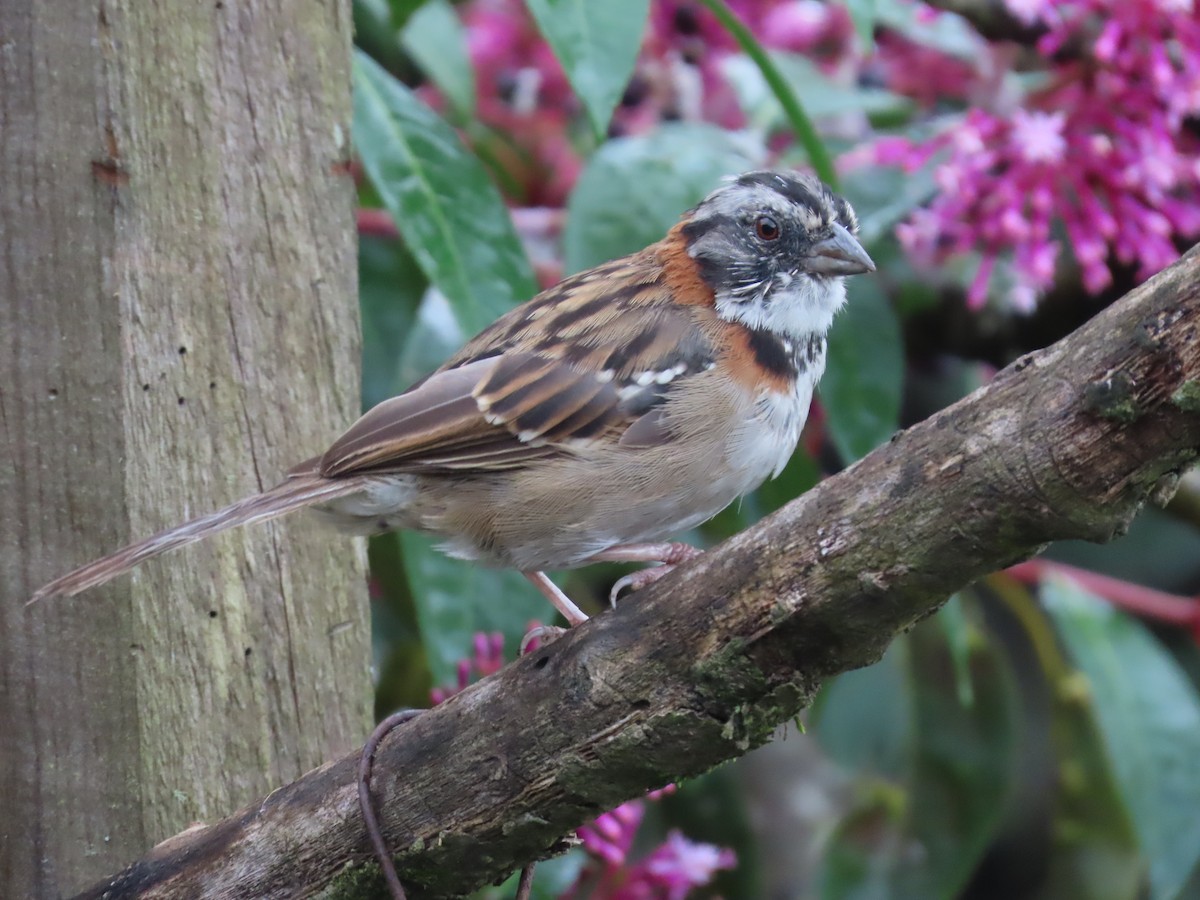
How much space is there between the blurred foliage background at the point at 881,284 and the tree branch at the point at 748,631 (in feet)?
2.37

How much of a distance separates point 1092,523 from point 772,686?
0.54 metres

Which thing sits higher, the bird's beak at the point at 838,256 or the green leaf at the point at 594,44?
the green leaf at the point at 594,44

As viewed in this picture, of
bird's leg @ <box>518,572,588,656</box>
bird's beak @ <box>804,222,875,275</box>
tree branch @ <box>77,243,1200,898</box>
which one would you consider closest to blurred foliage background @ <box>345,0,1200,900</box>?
bird's leg @ <box>518,572,588,656</box>

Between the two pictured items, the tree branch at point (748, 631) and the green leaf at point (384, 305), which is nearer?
the tree branch at point (748, 631)

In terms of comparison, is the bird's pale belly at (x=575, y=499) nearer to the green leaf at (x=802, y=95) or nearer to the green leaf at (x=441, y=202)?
the green leaf at (x=441, y=202)

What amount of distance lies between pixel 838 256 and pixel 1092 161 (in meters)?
0.94

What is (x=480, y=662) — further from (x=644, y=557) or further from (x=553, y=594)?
(x=644, y=557)

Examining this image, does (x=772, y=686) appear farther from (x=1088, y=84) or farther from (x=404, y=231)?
(x=1088, y=84)

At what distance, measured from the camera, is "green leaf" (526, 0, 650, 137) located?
3.00m

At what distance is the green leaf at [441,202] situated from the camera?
3312 millimetres

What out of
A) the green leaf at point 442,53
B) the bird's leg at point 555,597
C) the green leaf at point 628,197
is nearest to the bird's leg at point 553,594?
the bird's leg at point 555,597

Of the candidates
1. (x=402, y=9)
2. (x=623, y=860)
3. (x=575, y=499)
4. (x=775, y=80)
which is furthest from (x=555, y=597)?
(x=402, y=9)

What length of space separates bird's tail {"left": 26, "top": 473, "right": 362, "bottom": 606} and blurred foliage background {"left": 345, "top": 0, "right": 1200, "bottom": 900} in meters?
0.57

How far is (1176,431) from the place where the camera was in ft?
5.61
